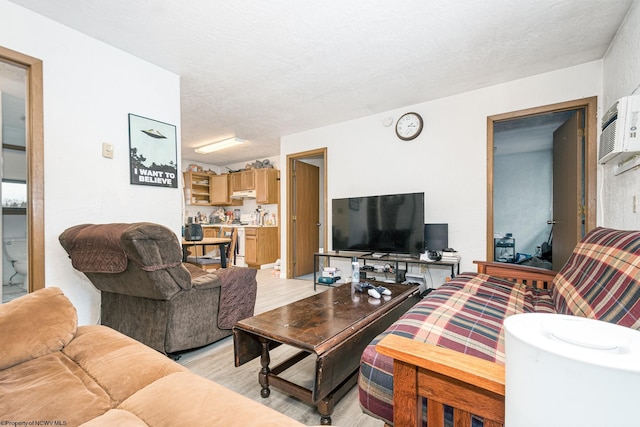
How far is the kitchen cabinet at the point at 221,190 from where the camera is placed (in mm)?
6664

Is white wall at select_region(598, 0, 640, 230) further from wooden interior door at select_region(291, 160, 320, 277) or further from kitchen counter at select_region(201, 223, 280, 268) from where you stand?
kitchen counter at select_region(201, 223, 280, 268)

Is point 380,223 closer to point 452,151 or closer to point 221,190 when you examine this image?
point 452,151

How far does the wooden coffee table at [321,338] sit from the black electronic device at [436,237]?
1.63 m

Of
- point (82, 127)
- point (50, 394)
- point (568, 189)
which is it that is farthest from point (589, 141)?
point (82, 127)

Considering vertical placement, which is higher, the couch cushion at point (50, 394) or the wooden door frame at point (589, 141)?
the wooden door frame at point (589, 141)

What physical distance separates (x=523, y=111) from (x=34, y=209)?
437 cm

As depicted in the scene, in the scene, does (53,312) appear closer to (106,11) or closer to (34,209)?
(34,209)

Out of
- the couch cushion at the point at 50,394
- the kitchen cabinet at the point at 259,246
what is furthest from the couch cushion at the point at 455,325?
the kitchen cabinet at the point at 259,246

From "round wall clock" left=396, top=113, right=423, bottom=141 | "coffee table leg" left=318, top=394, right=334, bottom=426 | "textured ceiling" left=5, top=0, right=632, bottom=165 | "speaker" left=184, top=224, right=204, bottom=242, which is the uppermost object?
Result: "textured ceiling" left=5, top=0, right=632, bottom=165

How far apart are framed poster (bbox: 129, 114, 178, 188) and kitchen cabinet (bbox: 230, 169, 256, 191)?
336 cm

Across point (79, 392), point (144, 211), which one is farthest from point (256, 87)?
point (79, 392)

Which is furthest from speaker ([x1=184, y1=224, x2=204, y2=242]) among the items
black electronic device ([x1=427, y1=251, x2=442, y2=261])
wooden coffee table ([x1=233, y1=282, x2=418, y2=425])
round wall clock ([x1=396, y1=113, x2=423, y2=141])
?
round wall clock ([x1=396, y1=113, x2=423, y2=141])

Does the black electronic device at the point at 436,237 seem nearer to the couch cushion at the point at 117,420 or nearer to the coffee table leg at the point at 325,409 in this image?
the coffee table leg at the point at 325,409

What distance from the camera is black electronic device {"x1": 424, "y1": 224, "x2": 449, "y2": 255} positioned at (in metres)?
3.31
